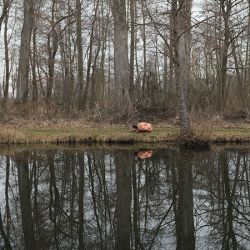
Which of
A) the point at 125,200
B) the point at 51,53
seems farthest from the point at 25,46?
the point at 125,200

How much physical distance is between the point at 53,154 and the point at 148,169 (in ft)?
13.0

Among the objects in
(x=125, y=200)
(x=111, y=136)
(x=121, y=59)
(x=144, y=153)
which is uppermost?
(x=121, y=59)

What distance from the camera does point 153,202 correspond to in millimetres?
9297

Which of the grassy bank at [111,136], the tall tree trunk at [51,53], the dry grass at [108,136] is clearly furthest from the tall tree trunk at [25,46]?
the grassy bank at [111,136]

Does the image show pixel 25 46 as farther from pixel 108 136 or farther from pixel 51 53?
pixel 108 136

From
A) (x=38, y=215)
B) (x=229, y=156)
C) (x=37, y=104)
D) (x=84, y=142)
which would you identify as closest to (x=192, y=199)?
(x=38, y=215)

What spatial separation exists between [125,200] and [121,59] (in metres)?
14.9

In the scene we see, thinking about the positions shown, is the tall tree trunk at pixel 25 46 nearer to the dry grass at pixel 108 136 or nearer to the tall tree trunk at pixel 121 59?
the tall tree trunk at pixel 121 59

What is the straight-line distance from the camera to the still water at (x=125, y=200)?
7.12 meters

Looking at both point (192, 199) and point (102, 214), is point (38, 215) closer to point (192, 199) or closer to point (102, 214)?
point (102, 214)

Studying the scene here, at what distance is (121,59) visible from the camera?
23469 millimetres

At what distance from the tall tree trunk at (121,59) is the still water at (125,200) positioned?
26.6 feet

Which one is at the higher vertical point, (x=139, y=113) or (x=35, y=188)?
(x=139, y=113)

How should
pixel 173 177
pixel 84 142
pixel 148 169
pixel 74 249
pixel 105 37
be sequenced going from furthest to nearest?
pixel 105 37, pixel 84 142, pixel 148 169, pixel 173 177, pixel 74 249
